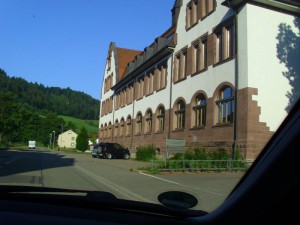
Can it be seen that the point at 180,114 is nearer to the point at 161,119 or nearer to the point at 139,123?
the point at 161,119

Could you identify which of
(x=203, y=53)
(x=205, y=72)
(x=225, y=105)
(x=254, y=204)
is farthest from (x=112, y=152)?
(x=254, y=204)

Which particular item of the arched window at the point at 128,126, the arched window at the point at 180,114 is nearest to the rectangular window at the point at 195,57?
the arched window at the point at 180,114

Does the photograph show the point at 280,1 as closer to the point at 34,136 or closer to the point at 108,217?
the point at 108,217

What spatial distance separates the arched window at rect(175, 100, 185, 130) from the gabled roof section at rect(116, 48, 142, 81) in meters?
23.6

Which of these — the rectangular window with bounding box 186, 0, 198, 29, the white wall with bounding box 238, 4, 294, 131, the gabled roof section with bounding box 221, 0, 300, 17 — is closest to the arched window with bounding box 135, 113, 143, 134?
the rectangular window with bounding box 186, 0, 198, 29

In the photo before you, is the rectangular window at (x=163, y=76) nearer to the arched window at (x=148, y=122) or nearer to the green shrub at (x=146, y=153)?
the arched window at (x=148, y=122)

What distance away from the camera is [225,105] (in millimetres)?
24328

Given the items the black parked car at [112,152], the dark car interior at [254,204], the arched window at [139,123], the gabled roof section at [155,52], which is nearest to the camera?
the dark car interior at [254,204]

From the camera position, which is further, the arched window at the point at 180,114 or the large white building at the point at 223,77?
the arched window at the point at 180,114

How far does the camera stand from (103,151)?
132ft

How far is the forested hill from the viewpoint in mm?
130500

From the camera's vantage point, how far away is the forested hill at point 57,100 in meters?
130

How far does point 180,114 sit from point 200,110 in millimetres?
3705

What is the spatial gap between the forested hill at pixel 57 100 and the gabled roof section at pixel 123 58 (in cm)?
7340
